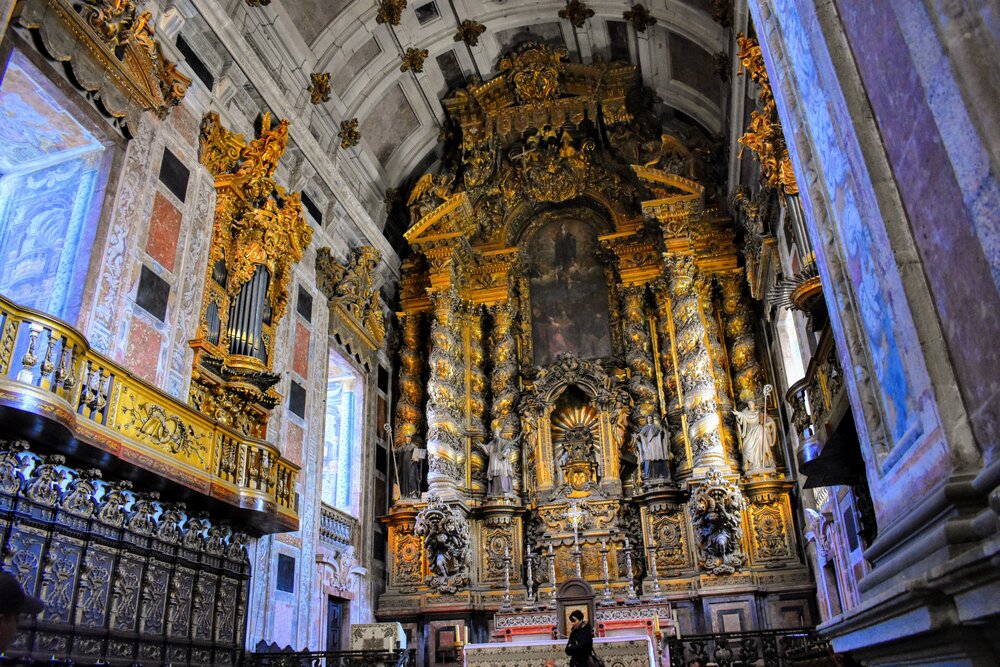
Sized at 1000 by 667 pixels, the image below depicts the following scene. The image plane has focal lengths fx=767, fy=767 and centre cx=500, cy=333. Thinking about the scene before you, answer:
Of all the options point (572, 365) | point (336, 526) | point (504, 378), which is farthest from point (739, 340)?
point (336, 526)

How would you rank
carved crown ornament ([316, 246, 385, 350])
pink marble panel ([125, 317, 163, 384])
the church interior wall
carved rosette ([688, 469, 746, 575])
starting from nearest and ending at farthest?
the church interior wall → pink marble panel ([125, 317, 163, 384]) → carved rosette ([688, 469, 746, 575]) → carved crown ornament ([316, 246, 385, 350])

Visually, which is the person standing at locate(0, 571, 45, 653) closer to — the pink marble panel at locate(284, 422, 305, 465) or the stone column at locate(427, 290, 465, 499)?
the pink marble panel at locate(284, 422, 305, 465)

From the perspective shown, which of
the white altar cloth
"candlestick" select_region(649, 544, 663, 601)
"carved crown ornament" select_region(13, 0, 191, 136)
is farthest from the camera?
"candlestick" select_region(649, 544, 663, 601)

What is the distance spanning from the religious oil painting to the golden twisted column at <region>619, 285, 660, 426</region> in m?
0.65

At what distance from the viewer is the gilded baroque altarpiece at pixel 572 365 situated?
14.1 meters

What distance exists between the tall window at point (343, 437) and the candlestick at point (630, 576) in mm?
5163

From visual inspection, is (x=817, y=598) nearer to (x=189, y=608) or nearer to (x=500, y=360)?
(x=500, y=360)

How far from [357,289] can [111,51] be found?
7.16 m

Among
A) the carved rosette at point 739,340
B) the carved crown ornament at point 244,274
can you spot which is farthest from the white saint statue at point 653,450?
the carved crown ornament at point 244,274

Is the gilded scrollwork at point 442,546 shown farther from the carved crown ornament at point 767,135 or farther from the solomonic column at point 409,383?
the carved crown ornament at point 767,135

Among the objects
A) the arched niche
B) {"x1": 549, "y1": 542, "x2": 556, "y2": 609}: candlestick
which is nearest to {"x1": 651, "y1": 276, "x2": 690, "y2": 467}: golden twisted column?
the arched niche

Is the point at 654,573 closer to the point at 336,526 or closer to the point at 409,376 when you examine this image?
the point at 336,526

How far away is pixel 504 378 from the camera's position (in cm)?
1669

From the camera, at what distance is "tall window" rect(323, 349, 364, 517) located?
14.7 meters
